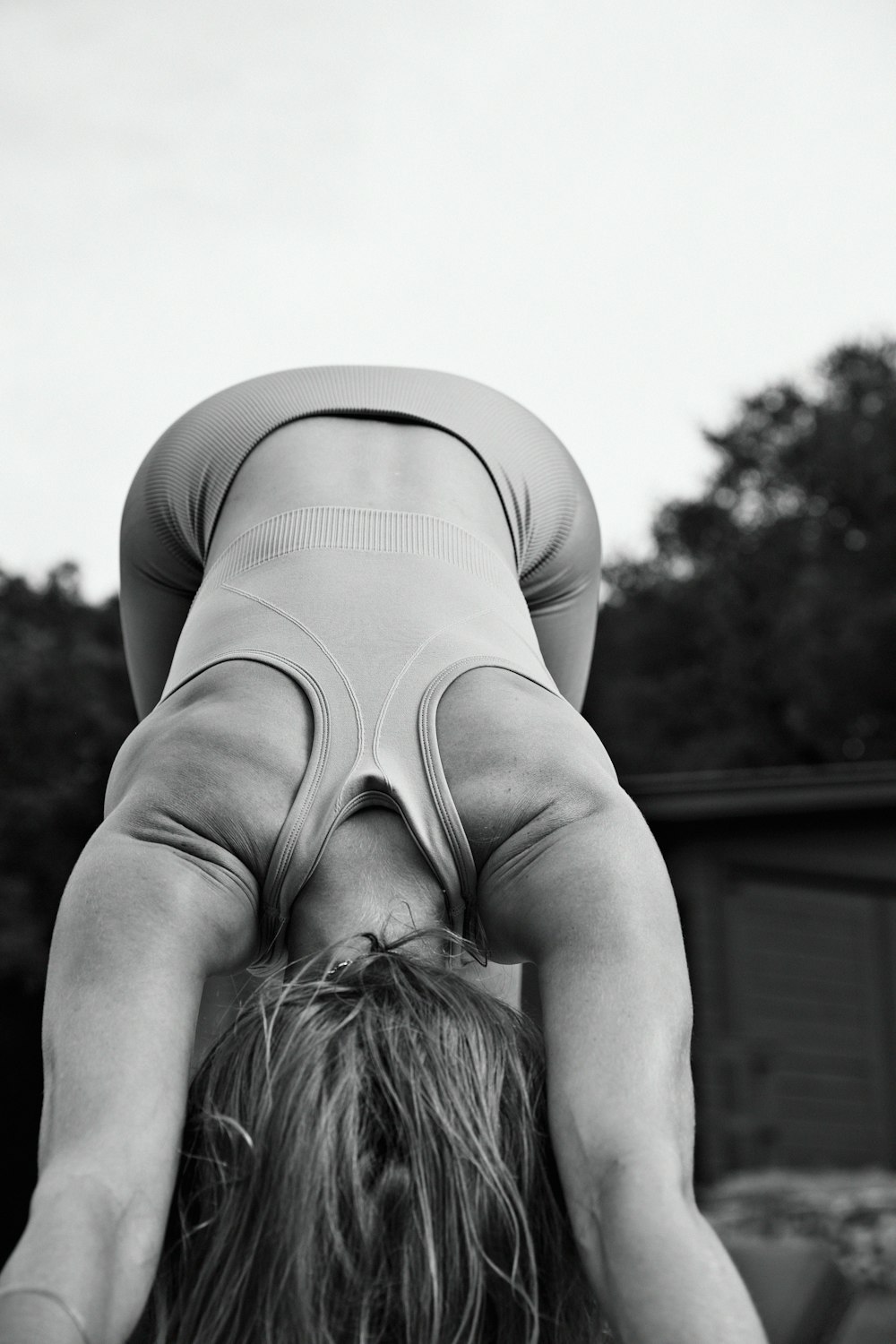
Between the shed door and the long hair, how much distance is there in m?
11.3

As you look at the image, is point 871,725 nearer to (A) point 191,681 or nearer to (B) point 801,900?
(B) point 801,900

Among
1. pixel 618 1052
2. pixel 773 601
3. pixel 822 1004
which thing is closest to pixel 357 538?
pixel 618 1052

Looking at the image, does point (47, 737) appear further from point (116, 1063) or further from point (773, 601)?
point (116, 1063)

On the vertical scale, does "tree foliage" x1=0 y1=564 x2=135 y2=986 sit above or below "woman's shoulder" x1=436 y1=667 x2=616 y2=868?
above

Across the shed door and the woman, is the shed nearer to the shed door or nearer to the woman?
the shed door

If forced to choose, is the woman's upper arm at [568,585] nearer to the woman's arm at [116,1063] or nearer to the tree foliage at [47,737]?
the woman's arm at [116,1063]

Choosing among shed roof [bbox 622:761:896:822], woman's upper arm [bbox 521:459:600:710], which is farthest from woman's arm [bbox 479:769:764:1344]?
shed roof [bbox 622:761:896:822]

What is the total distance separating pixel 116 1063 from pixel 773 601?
18.9 meters

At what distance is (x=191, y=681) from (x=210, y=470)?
1.91 ft

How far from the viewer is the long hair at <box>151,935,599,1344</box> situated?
45.4 inches

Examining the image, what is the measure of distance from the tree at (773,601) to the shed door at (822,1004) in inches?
182

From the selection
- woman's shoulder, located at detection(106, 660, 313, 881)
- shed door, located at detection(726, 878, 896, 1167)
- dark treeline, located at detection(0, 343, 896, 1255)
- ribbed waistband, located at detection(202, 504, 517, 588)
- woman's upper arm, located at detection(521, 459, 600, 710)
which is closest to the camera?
woman's shoulder, located at detection(106, 660, 313, 881)

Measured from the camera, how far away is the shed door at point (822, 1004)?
39.7 ft

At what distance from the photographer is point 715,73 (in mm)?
13469
